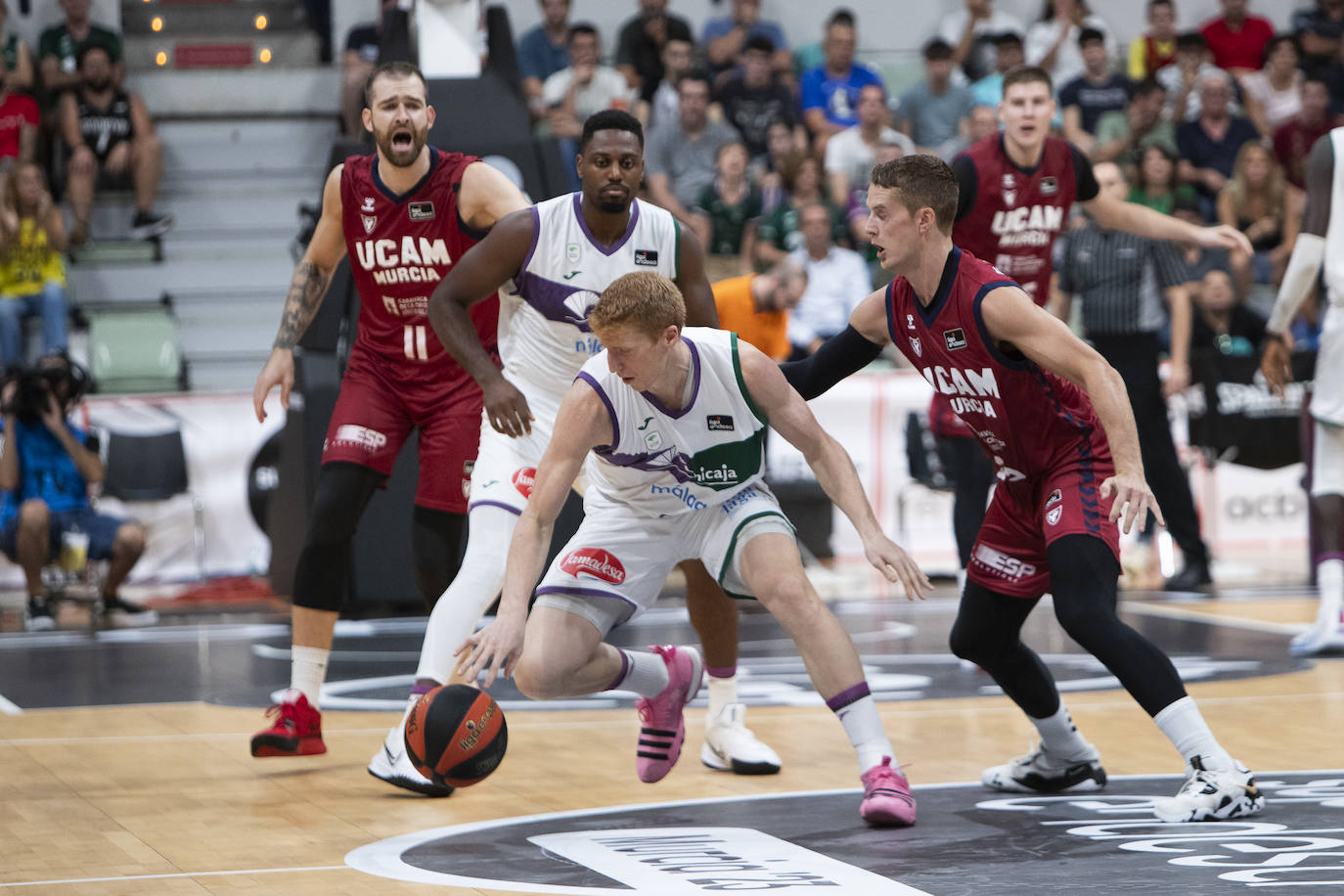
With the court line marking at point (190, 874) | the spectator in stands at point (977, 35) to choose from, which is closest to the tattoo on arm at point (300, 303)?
the court line marking at point (190, 874)

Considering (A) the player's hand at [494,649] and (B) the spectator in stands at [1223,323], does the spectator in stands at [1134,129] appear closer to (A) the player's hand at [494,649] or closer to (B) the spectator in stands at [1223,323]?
(B) the spectator in stands at [1223,323]

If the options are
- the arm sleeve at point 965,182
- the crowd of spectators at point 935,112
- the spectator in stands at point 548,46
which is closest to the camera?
the arm sleeve at point 965,182

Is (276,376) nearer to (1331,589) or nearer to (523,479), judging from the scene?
(523,479)

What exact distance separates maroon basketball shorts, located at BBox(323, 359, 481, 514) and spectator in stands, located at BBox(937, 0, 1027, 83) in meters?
10.8

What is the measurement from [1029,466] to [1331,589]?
11.6ft

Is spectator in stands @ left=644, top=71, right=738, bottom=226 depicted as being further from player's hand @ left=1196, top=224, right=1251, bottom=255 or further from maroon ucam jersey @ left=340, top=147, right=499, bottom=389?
maroon ucam jersey @ left=340, top=147, right=499, bottom=389

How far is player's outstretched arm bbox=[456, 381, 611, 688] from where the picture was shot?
4.31 m

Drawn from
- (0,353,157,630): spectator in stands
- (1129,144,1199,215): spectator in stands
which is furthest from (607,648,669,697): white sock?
(1129,144,1199,215): spectator in stands

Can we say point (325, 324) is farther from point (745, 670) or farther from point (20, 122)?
point (20, 122)

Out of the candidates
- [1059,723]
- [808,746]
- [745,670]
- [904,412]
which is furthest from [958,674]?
[904,412]

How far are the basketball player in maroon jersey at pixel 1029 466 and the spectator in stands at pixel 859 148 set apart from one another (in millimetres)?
9548

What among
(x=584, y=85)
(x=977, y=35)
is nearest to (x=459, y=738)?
(x=584, y=85)

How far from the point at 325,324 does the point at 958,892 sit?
277 inches

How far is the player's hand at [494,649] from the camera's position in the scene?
168 inches
